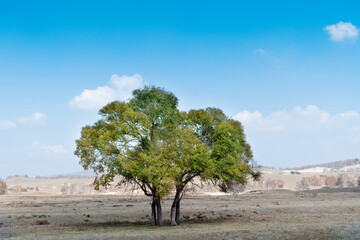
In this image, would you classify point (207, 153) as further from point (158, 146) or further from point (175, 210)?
point (175, 210)

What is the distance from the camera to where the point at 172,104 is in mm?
36750

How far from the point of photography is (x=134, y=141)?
34.2 metres

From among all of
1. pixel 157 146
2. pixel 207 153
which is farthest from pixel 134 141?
pixel 207 153

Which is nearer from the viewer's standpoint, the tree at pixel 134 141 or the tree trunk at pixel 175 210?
the tree at pixel 134 141

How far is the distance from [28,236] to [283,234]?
19.0m

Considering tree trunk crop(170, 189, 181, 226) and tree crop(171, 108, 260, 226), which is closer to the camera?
tree crop(171, 108, 260, 226)

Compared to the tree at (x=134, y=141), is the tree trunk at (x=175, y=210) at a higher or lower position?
lower

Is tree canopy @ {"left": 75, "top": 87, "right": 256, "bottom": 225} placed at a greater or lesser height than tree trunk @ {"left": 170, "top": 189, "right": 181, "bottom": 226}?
greater

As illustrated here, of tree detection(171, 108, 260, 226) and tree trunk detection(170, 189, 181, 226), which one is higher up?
tree detection(171, 108, 260, 226)

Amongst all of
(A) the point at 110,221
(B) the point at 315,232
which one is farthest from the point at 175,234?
(A) the point at 110,221

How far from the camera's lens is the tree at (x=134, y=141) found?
30875mm

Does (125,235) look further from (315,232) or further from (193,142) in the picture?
(315,232)

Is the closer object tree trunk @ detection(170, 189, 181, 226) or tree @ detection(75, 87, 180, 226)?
tree @ detection(75, 87, 180, 226)

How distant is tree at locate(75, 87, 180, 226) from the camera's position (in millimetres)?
30875
